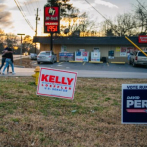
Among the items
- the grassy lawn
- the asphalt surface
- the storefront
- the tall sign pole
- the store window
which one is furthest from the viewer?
the store window

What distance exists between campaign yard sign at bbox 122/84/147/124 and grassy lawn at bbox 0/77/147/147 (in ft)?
A: 1.20

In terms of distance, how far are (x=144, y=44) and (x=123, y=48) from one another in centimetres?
301

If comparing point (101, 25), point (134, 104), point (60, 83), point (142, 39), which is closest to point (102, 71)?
point (60, 83)

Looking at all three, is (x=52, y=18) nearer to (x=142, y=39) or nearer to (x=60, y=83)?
(x=142, y=39)

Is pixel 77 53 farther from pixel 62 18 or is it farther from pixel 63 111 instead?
pixel 63 111

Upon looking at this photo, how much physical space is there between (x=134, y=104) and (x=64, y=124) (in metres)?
1.54

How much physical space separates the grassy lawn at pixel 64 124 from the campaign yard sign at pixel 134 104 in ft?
1.20

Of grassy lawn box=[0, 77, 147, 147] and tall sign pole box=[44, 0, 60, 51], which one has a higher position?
tall sign pole box=[44, 0, 60, 51]

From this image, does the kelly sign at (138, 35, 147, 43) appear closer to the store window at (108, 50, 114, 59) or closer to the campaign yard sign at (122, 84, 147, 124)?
the store window at (108, 50, 114, 59)

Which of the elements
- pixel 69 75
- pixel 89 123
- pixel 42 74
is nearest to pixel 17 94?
pixel 42 74

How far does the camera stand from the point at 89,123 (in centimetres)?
463

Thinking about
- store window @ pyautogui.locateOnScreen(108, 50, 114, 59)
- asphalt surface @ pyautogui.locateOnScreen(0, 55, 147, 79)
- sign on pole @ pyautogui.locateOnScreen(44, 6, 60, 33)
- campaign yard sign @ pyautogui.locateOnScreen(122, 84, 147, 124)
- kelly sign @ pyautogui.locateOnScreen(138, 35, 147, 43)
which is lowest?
asphalt surface @ pyautogui.locateOnScreen(0, 55, 147, 79)

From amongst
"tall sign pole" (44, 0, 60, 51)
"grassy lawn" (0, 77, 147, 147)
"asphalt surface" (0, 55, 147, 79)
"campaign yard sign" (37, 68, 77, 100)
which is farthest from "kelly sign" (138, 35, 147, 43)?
"campaign yard sign" (37, 68, 77, 100)

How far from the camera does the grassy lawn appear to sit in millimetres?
3710
